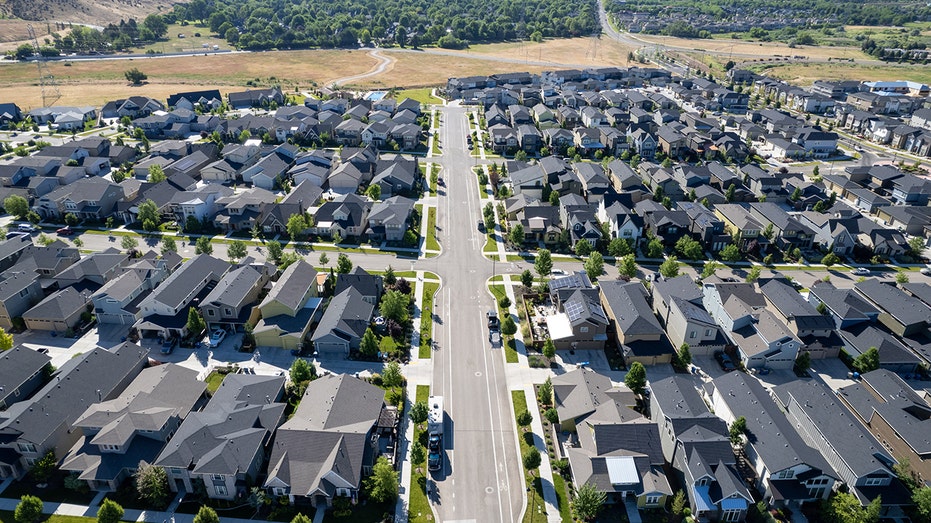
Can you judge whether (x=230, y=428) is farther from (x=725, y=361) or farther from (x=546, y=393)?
(x=725, y=361)

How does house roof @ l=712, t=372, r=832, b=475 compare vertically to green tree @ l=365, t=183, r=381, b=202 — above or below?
below

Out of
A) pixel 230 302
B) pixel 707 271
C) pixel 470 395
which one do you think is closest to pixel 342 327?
pixel 230 302

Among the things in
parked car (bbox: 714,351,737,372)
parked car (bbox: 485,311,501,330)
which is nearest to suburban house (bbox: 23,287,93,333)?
parked car (bbox: 485,311,501,330)

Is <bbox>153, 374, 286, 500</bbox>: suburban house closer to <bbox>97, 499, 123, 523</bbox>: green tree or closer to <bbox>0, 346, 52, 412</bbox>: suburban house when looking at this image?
<bbox>97, 499, 123, 523</bbox>: green tree

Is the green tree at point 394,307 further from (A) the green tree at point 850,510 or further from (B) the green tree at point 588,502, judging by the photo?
(A) the green tree at point 850,510

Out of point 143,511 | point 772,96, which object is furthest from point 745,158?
point 143,511

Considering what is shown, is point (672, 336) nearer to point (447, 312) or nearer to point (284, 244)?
point (447, 312)
